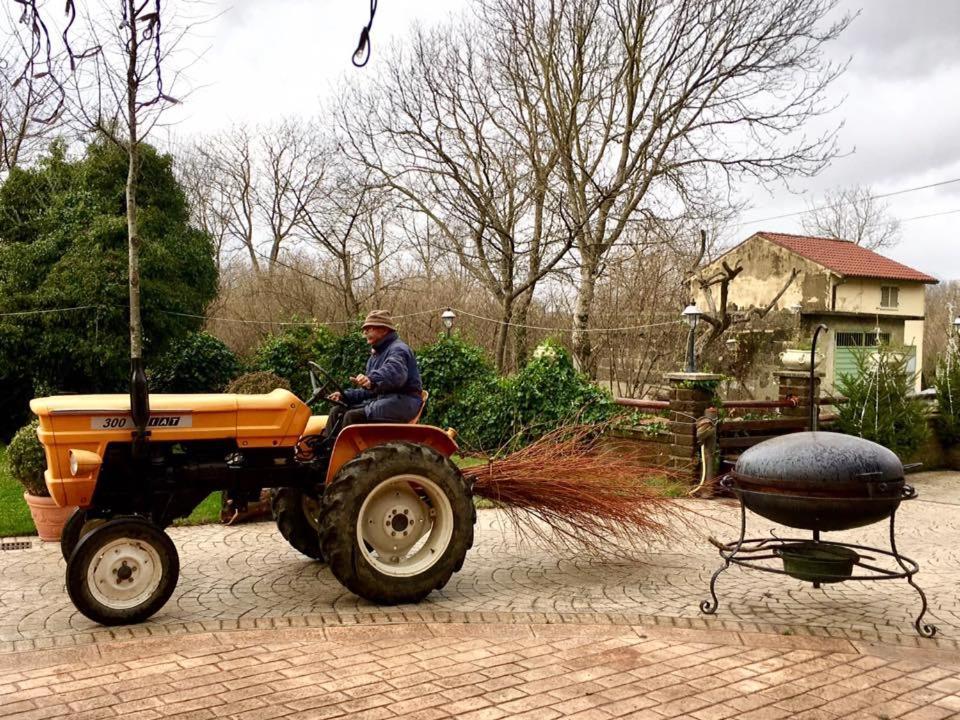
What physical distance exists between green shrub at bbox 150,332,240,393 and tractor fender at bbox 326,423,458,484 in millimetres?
14143

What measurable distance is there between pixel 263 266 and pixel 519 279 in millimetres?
15482

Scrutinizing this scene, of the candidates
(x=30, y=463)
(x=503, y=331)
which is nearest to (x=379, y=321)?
(x=30, y=463)

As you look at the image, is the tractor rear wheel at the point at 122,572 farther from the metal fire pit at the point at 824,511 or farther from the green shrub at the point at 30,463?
the metal fire pit at the point at 824,511

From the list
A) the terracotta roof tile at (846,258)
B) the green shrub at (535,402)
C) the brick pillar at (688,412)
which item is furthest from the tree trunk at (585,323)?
the terracotta roof tile at (846,258)

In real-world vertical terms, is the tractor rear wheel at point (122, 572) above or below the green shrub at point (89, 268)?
below

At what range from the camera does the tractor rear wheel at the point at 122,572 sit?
16.9 feet

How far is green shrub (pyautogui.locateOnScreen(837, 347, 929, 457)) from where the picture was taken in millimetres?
12539

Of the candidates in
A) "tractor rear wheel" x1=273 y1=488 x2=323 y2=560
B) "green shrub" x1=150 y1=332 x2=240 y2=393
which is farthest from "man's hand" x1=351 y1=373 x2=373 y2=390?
"green shrub" x1=150 y1=332 x2=240 y2=393

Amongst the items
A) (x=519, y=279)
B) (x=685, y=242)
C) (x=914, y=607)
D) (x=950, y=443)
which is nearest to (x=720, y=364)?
(x=685, y=242)

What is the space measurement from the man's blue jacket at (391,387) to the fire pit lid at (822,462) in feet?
7.54

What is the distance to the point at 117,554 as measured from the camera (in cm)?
524

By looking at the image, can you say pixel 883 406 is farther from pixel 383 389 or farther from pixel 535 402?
pixel 383 389

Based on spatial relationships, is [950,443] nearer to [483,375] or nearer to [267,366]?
[483,375]

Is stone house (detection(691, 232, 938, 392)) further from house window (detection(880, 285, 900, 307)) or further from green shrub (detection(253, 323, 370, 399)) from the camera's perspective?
green shrub (detection(253, 323, 370, 399))
